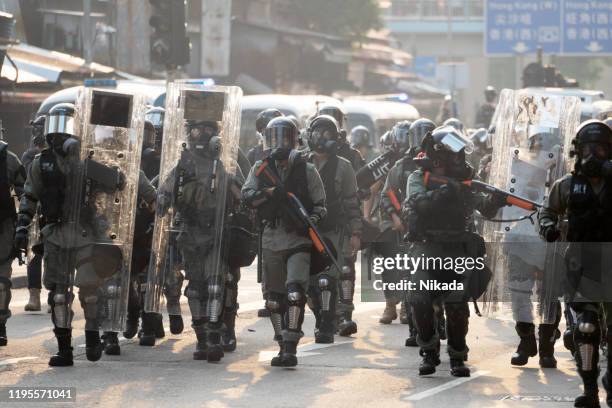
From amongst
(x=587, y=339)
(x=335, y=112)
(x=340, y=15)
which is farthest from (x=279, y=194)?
(x=340, y=15)

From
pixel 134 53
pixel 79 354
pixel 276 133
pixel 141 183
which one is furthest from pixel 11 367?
pixel 134 53

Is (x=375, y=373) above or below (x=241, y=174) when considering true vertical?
below

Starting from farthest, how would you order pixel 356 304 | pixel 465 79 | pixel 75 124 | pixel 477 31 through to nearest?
pixel 477 31 → pixel 465 79 → pixel 356 304 → pixel 75 124

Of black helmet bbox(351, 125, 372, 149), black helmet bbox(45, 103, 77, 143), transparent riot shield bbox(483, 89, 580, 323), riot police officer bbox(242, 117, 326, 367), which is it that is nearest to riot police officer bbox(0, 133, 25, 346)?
black helmet bbox(45, 103, 77, 143)

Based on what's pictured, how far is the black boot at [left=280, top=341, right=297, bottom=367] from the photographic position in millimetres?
9953

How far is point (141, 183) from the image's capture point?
10.7m

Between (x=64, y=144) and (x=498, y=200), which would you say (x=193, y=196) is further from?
(x=498, y=200)

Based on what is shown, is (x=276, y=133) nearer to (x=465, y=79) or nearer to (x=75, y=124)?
(x=75, y=124)

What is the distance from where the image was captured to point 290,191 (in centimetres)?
1021

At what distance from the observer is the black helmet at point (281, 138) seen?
10.2 metres

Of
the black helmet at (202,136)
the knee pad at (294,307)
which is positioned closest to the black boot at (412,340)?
the knee pad at (294,307)

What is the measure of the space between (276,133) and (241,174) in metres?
0.65

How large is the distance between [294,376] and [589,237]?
240 centimetres

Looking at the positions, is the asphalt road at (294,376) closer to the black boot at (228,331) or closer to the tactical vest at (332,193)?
the black boot at (228,331)
